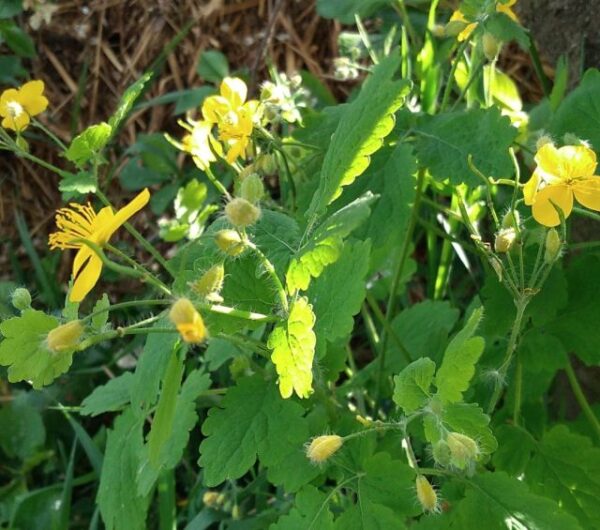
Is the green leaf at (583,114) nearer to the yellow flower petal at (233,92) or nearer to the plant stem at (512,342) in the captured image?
the plant stem at (512,342)

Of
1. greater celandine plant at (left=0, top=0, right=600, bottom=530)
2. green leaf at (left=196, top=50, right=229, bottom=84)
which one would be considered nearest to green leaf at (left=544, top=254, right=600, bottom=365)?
greater celandine plant at (left=0, top=0, right=600, bottom=530)

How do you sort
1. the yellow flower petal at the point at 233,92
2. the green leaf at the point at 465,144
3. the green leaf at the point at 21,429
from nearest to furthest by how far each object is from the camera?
the green leaf at the point at 465,144 < the yellow flower petal at the point at 233,92 < the green leaf at the point at 21,429

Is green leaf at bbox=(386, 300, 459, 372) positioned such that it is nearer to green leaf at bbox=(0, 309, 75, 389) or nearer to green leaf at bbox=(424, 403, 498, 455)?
green leaf at bbox=(424, 403, 498, 455)

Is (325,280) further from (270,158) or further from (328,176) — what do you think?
(270,158)

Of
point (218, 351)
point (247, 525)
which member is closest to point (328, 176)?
point (218, 351)

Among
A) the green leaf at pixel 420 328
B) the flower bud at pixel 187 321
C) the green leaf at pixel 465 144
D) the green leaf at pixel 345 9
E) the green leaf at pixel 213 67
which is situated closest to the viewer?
the flower bud at pixel 187 321

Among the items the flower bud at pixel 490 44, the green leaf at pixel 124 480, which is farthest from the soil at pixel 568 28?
the green leaf at pixel 124 480
